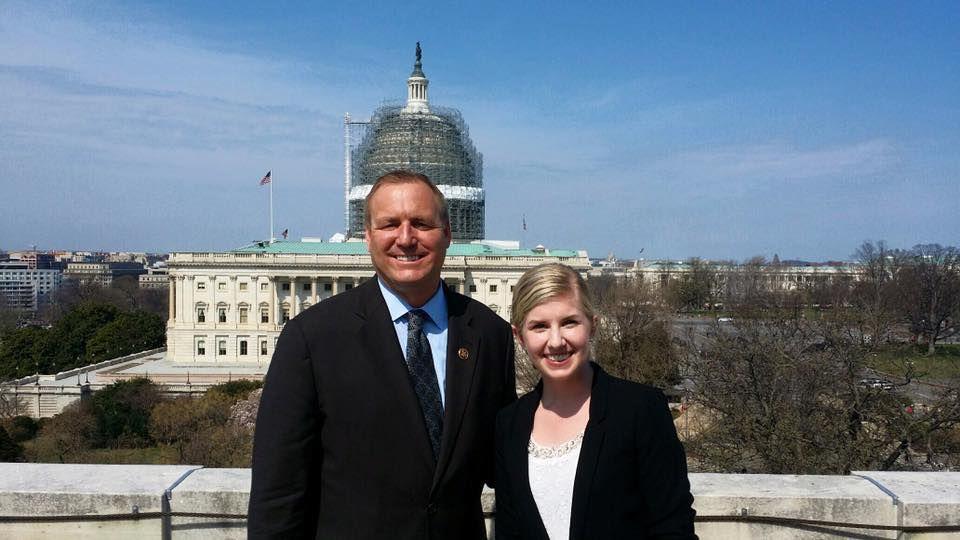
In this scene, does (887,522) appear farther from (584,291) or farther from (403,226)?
(403,226)

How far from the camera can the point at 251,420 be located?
1325 inches

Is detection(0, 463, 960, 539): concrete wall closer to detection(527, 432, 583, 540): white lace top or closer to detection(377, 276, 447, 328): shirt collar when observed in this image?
detection(527, 432, 583, 540): white lace top

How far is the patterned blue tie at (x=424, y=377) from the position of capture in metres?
3.80

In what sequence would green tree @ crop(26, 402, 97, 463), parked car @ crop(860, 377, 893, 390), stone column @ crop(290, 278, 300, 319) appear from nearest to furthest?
1. parked car @ crop(860, 377, 893, 390)
2. green tree @ crop(26, 402, 97, 463)
3. stone column @ crop(290, 278, 300, 319)

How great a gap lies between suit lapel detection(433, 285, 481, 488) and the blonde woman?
0.78 feet

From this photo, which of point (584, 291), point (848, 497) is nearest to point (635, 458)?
point (584, 291)

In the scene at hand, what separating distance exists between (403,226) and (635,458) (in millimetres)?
1628

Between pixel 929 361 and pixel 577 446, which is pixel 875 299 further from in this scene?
pixel 577 446

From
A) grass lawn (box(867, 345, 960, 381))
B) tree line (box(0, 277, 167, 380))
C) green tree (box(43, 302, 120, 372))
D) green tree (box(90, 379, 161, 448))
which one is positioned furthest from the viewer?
green tree (box(43, 302, 120, 372))

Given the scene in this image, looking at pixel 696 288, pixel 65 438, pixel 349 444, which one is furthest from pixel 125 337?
pixel 349 444

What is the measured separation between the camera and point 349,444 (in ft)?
12.1

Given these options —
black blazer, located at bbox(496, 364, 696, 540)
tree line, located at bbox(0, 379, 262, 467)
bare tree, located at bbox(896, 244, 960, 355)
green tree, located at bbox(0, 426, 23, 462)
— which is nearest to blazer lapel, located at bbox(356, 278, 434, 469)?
black blazer, located at bbox(496, 364, 696, 540)

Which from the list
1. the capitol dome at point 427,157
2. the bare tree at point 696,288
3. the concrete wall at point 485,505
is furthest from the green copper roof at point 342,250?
the concrete wall at point 485,505

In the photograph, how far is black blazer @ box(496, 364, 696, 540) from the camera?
11.5 feet
